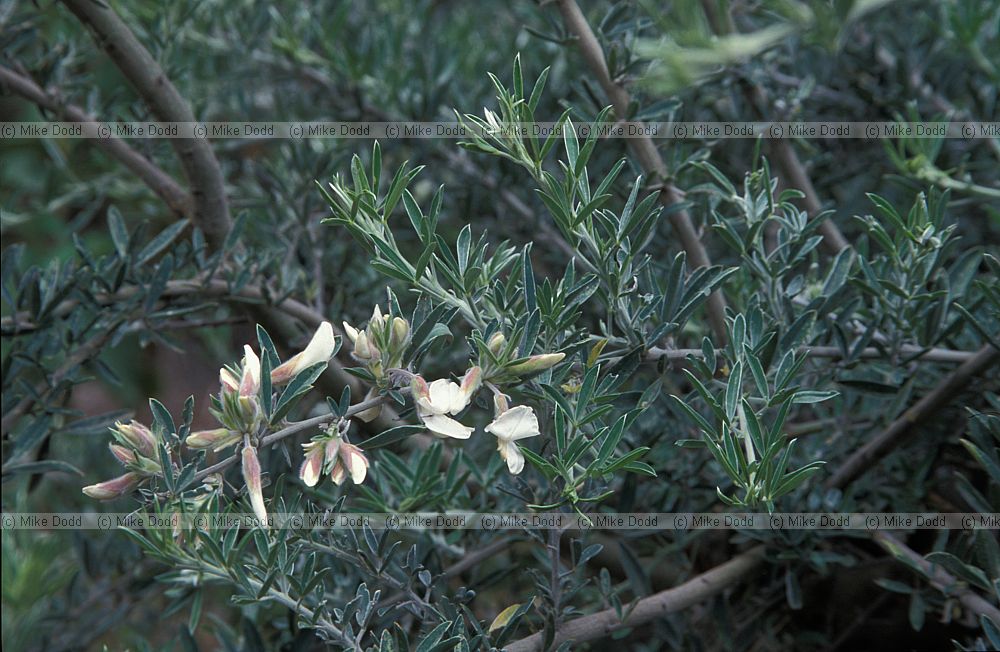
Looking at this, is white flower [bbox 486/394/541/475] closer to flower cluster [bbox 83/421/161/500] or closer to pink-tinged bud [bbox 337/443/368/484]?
pink-tinged bud [bbox 337/443/368/484]

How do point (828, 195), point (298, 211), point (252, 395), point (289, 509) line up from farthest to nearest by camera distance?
point (828, 195)
point (298, 211)
point (289, 509)
point (252, 395)

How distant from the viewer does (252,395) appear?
53 cm

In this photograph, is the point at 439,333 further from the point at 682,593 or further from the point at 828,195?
the point at 828,195

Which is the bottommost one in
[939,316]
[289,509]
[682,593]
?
[682,593]

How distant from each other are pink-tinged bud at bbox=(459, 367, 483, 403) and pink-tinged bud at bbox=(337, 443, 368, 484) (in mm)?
73

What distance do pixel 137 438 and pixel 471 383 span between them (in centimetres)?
21

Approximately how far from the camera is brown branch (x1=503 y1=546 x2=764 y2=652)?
690mm

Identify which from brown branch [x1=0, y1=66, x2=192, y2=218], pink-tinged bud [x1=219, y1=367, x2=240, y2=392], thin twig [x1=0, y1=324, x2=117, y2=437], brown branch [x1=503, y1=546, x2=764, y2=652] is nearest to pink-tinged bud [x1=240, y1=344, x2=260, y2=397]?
pink-tinged bud [x1=219, y1=367, x2=240, y2=392]

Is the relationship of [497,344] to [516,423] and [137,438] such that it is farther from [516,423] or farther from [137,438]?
[137,438]

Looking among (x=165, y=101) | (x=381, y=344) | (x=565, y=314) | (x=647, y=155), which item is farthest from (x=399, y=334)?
(x=165, y=101)

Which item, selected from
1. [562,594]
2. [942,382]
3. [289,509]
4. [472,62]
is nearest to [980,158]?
[942,382]

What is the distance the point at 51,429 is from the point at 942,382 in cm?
84

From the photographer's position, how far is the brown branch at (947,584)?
68cm

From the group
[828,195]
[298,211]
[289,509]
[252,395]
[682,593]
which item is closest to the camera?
[252,395]
